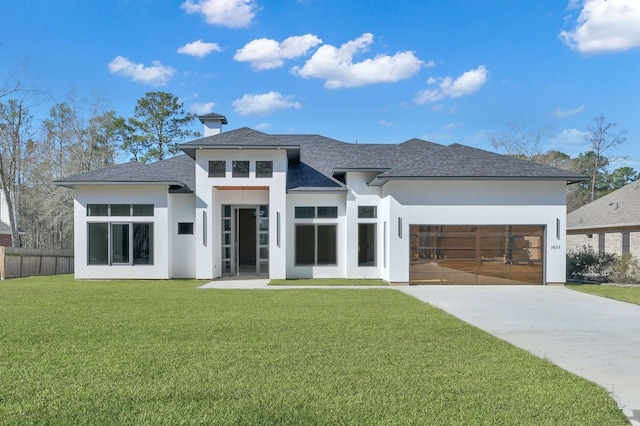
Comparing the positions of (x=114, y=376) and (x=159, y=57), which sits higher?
(x=159, y=57)

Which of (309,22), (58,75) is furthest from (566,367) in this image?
(58,75)

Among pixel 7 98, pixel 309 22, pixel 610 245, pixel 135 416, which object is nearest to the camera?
pixel 135 416

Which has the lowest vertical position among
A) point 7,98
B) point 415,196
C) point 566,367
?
point 566,367

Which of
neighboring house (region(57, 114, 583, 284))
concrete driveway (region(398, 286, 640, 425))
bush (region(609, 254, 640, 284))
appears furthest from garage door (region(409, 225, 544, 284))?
bush (region(609, 254, 640, 284))

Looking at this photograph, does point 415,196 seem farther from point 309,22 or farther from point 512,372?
point 512,372

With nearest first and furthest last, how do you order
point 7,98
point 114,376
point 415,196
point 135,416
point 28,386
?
1. point 135,416
2. point 28,386
3. point 114,376
4. point 415,196
5. point 7,98

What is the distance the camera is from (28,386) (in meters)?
4.85

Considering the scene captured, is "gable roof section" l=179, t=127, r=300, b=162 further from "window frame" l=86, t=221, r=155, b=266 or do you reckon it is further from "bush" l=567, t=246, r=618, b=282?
"bush" l=567, t=246, r=618, b=282

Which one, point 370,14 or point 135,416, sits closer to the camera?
point 135,416

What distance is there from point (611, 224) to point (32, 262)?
26181 mm

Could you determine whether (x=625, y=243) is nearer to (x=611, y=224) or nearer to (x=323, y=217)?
(x=611, y=224)

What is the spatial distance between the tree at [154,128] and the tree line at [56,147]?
0.24 ft

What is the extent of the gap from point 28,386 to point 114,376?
0.80 metres

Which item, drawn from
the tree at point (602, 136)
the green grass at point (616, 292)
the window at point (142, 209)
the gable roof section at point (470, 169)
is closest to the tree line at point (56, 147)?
the window at point (142, 209)
